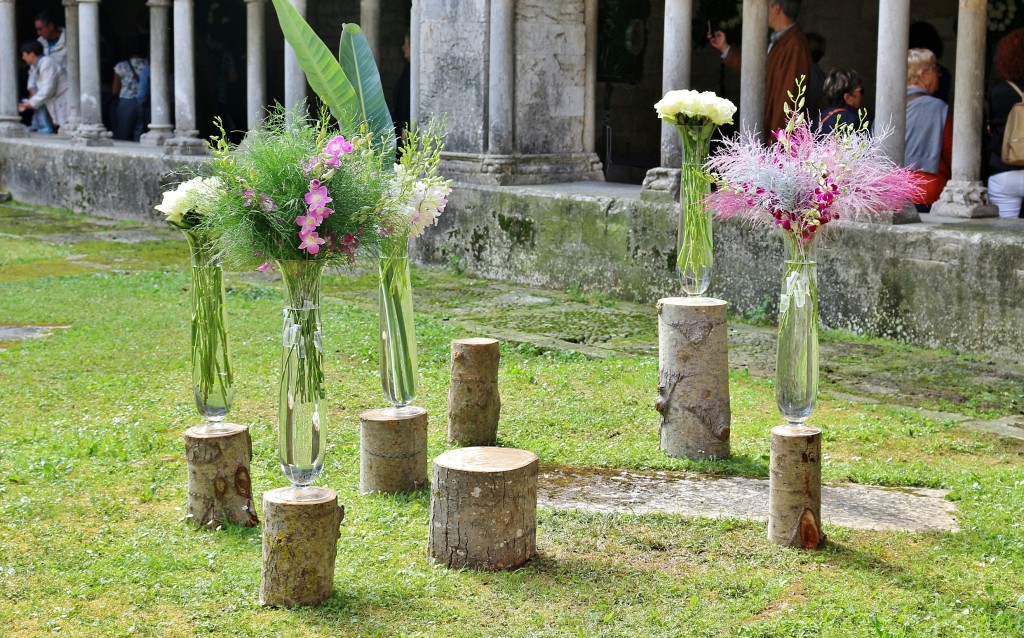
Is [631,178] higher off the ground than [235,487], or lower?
higher

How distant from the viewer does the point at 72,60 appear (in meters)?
15.7

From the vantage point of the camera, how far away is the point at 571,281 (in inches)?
370

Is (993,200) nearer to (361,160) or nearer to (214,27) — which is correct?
(361,160)

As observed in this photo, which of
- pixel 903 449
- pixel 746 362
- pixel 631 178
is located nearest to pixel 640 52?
pixel 631 178

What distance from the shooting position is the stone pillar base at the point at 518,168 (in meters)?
9.97

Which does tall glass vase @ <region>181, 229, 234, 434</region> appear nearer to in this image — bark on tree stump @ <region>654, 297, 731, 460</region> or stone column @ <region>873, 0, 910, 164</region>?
bark on tree stump @ <region>654, 297, 731, 460</region>

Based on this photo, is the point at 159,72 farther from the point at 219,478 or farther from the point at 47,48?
the point at 219,478

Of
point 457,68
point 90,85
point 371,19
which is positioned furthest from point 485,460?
point 90,85

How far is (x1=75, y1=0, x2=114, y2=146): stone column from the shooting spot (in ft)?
46.8

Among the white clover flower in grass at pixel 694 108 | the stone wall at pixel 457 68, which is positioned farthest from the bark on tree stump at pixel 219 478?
the stone wall at pixel 457 68

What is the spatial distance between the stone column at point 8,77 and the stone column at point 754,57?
10.2m

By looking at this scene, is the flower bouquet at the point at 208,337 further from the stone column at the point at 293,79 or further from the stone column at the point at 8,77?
the stone column at the point at 8,77

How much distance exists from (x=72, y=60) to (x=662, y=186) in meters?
9.45

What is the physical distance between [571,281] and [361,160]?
555 centimetres
